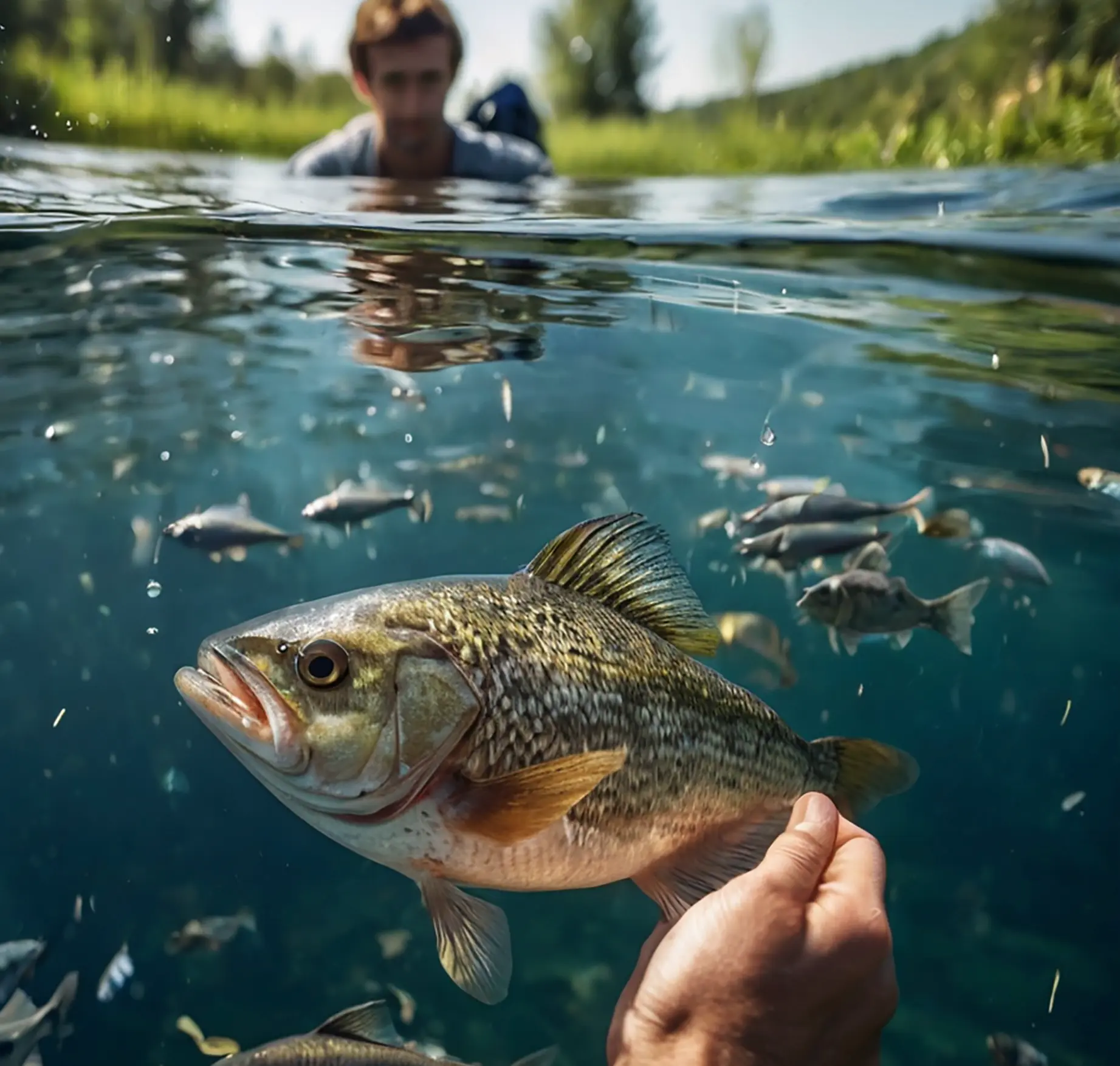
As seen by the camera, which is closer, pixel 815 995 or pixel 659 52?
pixel 815 995

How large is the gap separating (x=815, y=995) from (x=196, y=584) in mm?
24156

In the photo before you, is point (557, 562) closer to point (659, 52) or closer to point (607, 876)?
point (607, 876)

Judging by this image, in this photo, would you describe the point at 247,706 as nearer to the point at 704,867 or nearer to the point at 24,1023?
the point at 704,867

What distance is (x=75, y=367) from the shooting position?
1123 centimetres

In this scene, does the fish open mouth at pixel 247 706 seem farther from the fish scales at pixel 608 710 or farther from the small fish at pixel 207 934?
the small fish at pixel 207 934

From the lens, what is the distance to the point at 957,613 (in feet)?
19.1

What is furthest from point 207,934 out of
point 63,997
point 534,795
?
point 534,795

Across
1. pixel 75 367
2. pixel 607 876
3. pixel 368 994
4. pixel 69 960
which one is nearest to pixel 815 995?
pixel 607 876

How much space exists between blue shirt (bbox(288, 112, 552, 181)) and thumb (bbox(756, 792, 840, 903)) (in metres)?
3.84

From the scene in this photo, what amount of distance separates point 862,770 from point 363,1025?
6.65 ft

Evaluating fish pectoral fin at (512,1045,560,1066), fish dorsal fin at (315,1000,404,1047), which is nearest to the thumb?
fish dorsal fin at (315,1000,404,1047)

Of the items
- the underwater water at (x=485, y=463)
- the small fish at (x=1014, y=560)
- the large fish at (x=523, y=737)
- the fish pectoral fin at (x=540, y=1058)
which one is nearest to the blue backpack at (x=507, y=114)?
the underwater water at (x=485, y=463)

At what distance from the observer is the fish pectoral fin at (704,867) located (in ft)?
7.09

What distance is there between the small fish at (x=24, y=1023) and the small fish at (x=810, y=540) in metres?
5.02
